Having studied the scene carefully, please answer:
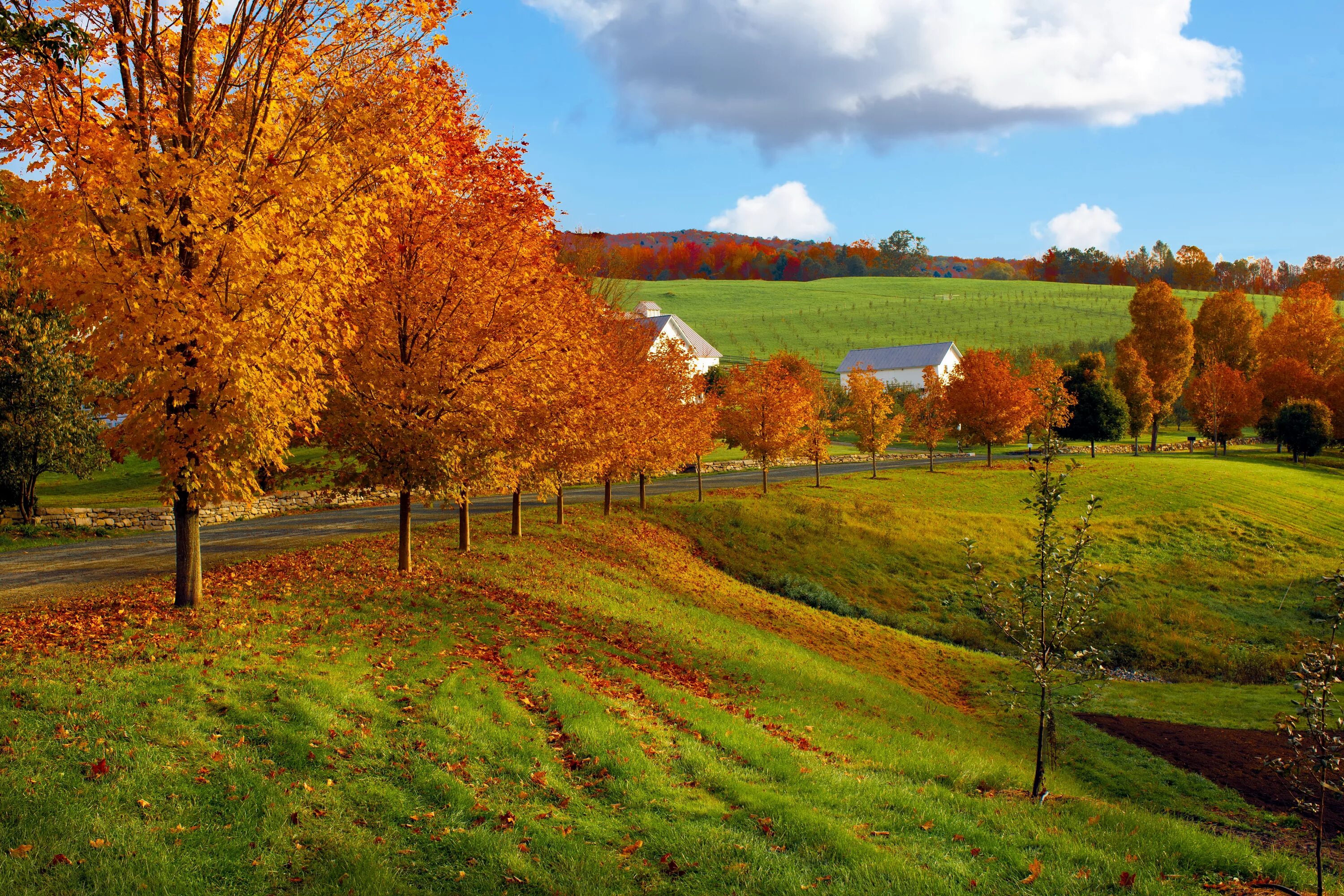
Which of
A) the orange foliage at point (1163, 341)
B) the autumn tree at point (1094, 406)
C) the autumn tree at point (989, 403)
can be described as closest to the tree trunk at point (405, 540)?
the autumn tree at point (989, 403)

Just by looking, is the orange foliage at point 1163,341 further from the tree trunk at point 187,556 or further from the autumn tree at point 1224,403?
the tree trunk at point 187,556

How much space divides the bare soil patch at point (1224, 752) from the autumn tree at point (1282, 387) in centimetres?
6102

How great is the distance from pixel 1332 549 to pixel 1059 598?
36620 millimetres

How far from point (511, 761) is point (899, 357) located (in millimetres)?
108503

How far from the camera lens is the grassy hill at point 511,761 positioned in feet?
22.9

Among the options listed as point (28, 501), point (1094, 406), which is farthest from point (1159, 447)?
point (28, 501)

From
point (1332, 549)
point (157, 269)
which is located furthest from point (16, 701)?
point (1332, 549)

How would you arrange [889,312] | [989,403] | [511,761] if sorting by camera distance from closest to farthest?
[511,761] < [989,403] < [889,312]

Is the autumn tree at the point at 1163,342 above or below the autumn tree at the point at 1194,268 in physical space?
below

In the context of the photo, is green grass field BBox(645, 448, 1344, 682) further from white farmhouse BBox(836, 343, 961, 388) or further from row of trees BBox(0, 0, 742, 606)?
white farmhouse BBox(836, 343, 961, 388)

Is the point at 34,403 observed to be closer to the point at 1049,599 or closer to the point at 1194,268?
the point at 1049,599

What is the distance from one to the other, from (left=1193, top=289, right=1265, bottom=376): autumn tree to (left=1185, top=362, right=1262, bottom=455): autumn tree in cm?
1064

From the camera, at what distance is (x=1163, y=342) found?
242 feet

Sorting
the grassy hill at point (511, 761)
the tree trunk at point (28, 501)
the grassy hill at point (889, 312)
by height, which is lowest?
the grassy hill at point (511, 761)
